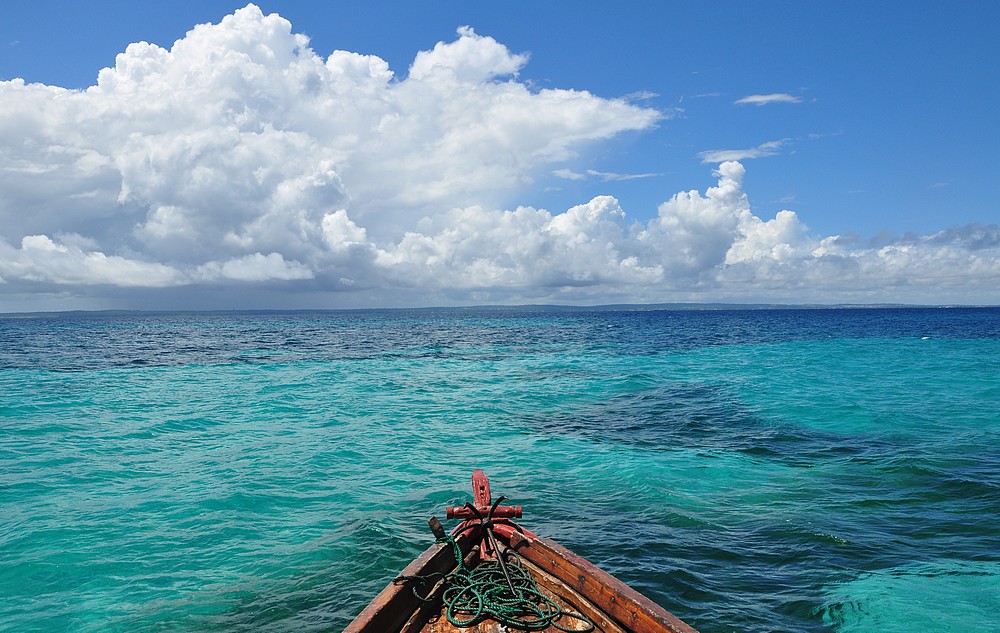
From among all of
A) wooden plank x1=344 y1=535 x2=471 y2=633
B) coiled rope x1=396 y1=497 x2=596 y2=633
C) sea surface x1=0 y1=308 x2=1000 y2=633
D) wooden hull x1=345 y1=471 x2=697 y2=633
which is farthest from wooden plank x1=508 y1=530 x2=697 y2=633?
sea surface x1=0 y1=308 x2=1000 y2=633

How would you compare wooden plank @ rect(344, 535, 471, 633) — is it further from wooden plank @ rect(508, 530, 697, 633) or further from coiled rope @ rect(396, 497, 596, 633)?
wooden plank @ rect(508, 530, 697, 633)

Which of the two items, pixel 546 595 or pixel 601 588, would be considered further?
pixel 546 595

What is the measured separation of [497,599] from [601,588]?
116 centimetres

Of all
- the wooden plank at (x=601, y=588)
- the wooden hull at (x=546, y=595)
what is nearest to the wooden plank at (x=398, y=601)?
the wooden hull at (x=546, y=595)

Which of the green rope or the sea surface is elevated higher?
the green rope

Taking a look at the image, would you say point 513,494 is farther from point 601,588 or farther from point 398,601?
point 398,601

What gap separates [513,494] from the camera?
12453 mm

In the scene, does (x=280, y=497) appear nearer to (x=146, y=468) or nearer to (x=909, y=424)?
(x=146, y=468)

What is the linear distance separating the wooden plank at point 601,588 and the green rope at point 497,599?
0.26 meters

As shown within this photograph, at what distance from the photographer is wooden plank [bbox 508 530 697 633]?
16.8ft

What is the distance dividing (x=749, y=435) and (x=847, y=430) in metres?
3.43

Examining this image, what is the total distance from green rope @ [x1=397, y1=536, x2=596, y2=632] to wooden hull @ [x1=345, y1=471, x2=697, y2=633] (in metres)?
0.06

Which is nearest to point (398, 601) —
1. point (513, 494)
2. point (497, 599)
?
point (497, 599)

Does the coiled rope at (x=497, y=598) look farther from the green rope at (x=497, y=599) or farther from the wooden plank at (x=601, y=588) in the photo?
the wooden plank at (x=601, y=588)
